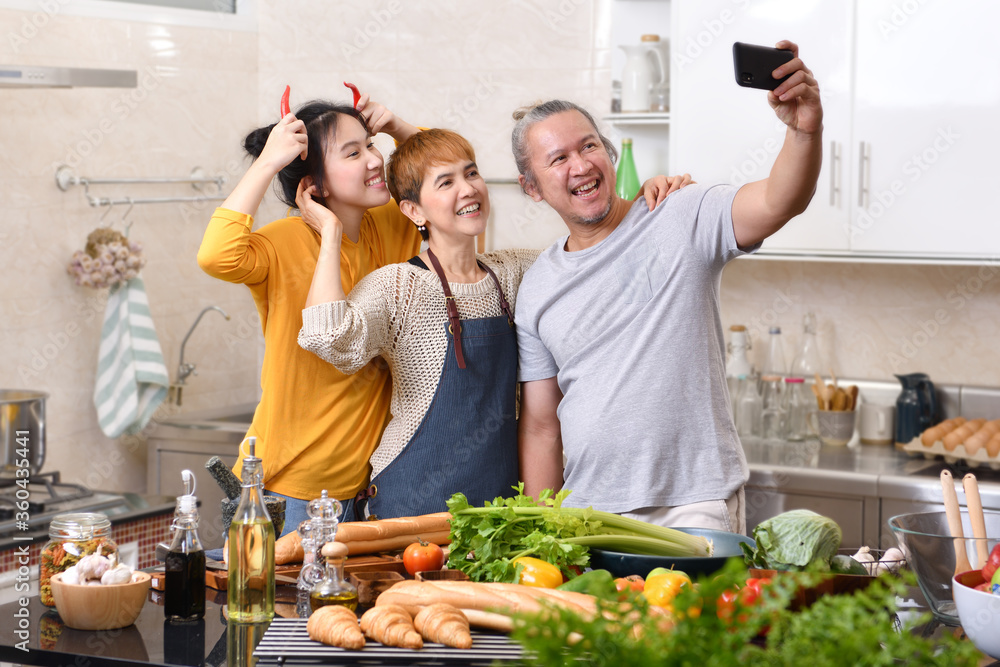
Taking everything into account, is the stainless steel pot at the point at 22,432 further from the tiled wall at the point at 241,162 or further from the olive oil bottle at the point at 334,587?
the olive oil bottle at the point at 334,587

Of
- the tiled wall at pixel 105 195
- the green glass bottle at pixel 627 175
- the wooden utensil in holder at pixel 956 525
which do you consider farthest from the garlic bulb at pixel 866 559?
the tiled wall at pixel 105 195

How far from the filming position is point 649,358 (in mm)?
1815

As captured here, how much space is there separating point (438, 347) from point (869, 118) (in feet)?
5.17

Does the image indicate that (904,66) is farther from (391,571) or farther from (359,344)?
(391,571)

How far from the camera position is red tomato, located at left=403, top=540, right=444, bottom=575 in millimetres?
1434

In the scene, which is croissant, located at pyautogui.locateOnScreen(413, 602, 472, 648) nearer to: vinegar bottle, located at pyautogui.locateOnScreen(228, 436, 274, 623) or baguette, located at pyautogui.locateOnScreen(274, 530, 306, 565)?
vinegar bottle, located at pyautogui.locateOnScreen(228, 436, 274, 623)

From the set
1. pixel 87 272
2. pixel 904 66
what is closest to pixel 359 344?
pixel 87 272

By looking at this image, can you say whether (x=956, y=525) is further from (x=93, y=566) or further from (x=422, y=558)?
(x=93, y=566)

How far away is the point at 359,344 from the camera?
177 cm

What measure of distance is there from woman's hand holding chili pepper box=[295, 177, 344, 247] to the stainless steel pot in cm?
101

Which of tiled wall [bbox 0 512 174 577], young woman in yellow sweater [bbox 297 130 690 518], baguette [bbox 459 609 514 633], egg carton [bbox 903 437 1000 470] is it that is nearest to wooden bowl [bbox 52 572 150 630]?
baguette [bbox 459 609 514 633]

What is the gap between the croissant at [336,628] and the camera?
1.17 meters

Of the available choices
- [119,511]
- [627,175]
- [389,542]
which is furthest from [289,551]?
[627,175]

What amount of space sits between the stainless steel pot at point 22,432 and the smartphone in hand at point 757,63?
6.24 ft
